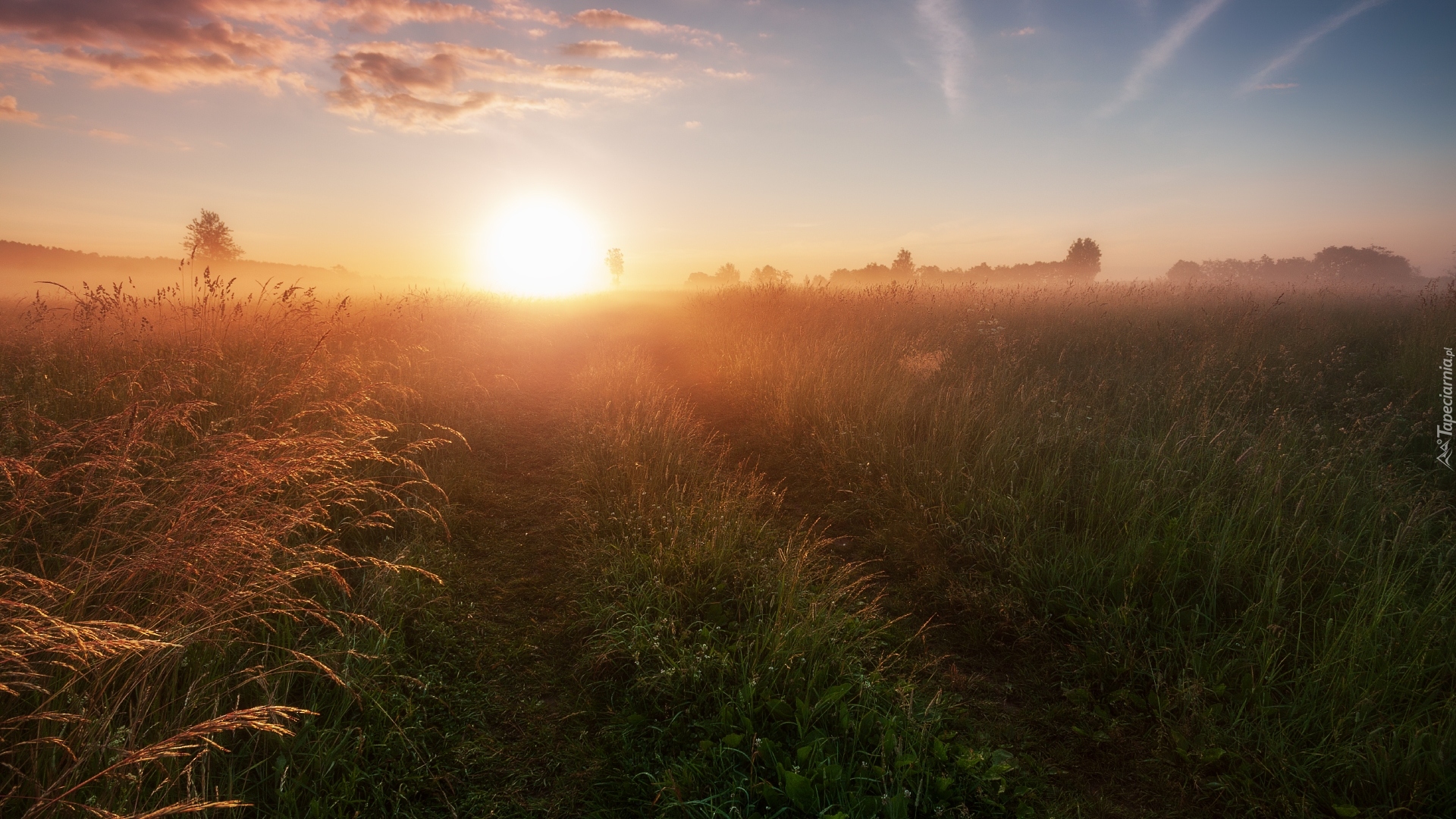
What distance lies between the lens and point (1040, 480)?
473 centimetres

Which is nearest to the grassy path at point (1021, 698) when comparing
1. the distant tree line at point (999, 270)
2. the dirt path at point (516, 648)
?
the dirt path at point (516, 648)

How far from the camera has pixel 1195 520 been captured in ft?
12.7

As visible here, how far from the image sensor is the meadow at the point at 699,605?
2342 millimetres

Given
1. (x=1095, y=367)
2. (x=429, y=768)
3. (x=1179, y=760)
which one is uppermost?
(x=1095, y=367)

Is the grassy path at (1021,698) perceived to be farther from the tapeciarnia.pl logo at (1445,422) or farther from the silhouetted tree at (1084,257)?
the silhouetted tree at (1084,257)

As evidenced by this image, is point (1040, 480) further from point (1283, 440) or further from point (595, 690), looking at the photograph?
point (595, 690)

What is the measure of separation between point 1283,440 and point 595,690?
21.7 feet

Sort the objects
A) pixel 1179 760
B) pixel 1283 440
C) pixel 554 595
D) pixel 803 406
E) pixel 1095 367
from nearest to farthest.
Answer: pixel 1179 760 → pixel 554 595 → pixel 1283 440 → pixel 803 406 → pixel 1095 367

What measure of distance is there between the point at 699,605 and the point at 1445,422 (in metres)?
7.73

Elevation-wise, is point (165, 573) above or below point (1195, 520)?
above

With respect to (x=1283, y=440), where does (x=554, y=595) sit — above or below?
below

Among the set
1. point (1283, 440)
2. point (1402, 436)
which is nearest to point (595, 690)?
point (1283, 440)

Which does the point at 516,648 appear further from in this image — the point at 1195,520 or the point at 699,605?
the point at 1195,520

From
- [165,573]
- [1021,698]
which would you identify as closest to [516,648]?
[165,573]
